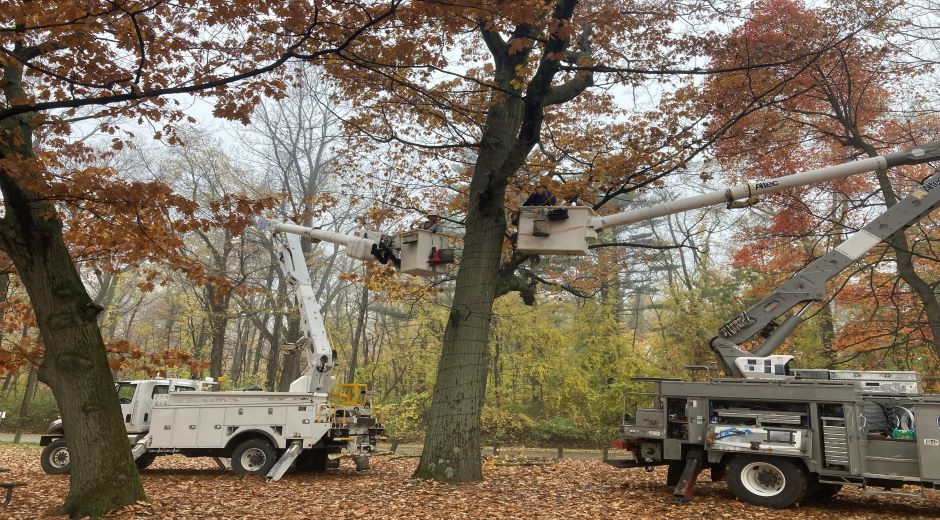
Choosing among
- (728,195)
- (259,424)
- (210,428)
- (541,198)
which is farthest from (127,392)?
(728,195)

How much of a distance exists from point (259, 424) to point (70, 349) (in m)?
6.20

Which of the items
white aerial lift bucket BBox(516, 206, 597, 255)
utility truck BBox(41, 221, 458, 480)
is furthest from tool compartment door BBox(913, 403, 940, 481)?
utility truck BBox(41, 221, 458, 480)

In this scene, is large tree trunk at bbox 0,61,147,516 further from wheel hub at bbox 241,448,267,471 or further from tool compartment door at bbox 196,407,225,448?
tool compartment door at bbox 196,407,225,448

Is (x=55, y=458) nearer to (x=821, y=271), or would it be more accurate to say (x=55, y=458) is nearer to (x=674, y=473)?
(x=674, y=473)

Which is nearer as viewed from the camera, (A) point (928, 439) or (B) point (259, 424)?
(A) point (928, 439)

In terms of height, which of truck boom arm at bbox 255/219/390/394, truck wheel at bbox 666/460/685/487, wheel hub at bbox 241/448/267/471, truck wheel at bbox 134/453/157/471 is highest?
truck boom arm at bbox 255/219/390/394

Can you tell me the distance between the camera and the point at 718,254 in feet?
117

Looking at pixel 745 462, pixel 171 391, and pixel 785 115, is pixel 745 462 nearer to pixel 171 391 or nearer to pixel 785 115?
pixel 785 115

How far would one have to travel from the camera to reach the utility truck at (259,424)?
14211 mm

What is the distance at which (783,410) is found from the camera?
10.4m

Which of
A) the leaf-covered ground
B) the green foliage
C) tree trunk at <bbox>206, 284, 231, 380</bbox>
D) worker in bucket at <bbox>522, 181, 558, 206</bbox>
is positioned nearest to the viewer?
the leaf-covered ground

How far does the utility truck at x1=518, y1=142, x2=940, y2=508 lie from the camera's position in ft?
31.8

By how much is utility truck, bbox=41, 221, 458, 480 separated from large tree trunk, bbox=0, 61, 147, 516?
497cm

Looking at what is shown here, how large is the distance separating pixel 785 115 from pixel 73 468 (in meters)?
16.7
